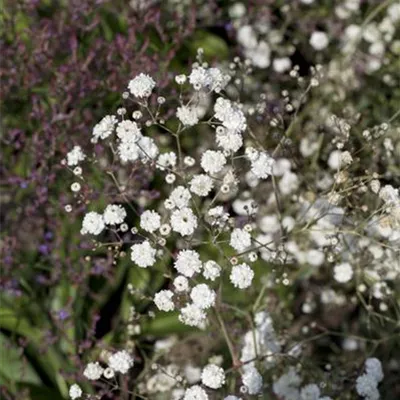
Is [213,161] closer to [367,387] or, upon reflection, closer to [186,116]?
[186,116]

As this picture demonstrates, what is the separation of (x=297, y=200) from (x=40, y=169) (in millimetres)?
906

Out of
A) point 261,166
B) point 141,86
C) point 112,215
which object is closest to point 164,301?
point 112,215

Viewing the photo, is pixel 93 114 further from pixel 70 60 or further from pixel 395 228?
pixel 395 228

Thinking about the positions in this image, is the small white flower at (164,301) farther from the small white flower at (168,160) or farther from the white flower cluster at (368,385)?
the white flower cluster at (368,385)

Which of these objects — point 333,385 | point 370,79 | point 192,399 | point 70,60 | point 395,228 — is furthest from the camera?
point 370,79

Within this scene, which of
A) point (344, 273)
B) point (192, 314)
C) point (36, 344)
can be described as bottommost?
point (36, 344)

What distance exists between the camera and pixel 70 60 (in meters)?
2.90

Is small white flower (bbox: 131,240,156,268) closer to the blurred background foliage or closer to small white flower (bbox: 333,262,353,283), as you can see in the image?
the blurred background foliage

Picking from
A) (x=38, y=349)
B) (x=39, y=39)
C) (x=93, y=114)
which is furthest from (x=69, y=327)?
(x=39, y=39)

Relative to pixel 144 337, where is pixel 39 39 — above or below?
above

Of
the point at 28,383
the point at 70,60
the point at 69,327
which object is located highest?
the point at 70,60

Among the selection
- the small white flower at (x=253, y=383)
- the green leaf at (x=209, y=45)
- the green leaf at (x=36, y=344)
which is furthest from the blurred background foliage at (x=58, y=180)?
the small white flower at (x=253, y=383)

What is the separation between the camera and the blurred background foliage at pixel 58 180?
283cm

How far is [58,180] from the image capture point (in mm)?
2938
